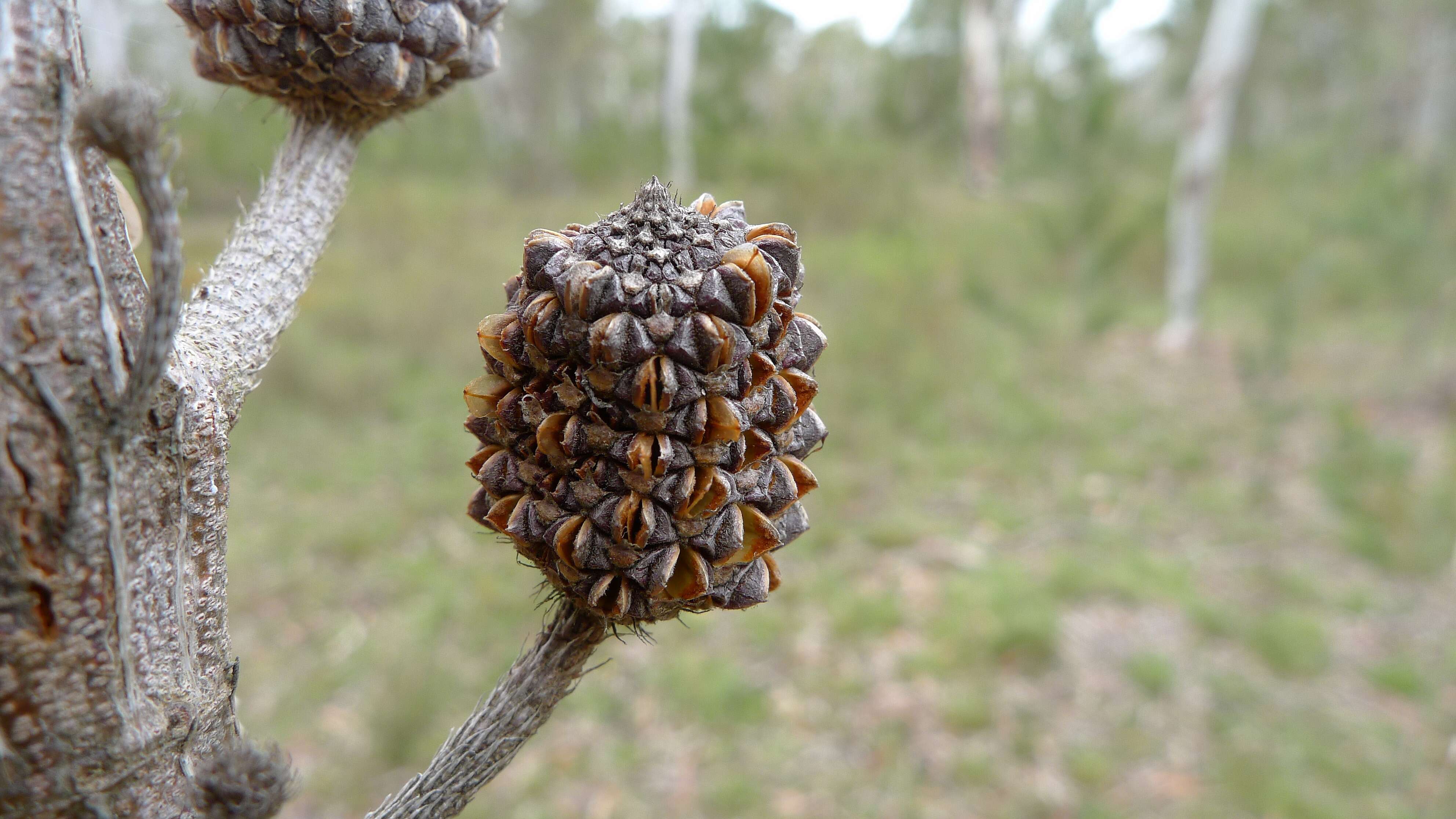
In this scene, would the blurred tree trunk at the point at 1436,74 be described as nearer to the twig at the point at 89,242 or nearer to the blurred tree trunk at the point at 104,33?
the blurred tree trunk at the point at 104,33

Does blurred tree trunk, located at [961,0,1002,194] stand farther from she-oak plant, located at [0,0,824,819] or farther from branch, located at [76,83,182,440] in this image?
branch, located at [76,83,182,440]

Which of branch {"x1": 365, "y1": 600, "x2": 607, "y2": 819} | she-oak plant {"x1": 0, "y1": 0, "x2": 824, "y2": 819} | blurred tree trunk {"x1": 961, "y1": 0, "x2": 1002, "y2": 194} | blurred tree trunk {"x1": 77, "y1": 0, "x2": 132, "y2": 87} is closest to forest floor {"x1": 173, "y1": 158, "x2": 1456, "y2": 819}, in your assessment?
branch {"x1": 365, "y1": 600, "x2": 607, "y2": 819}

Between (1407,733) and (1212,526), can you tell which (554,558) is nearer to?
(1407,733)

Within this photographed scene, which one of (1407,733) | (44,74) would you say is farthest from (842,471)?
(44,74)

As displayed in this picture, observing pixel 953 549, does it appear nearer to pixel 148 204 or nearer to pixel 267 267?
pixel 267 267

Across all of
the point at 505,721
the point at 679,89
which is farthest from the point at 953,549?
the point at 679,89

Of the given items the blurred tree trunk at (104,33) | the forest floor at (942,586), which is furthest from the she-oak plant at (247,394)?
the blurred tree trunk at (104,33)
